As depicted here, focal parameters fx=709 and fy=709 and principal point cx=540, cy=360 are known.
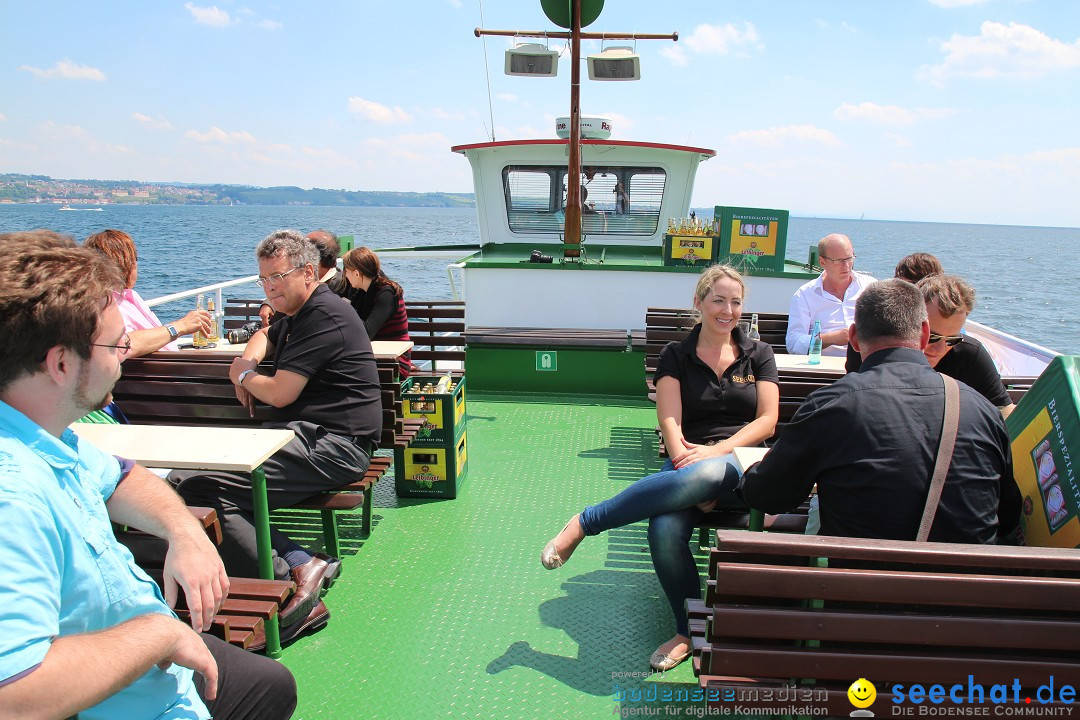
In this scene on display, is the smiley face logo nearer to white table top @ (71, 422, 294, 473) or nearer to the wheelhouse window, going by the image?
white table top @ (71, 422, 294, 473)

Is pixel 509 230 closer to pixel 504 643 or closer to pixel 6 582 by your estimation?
pixel 504 643

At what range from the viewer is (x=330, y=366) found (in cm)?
335

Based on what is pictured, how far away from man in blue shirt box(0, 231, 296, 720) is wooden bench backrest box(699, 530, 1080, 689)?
1305 mm

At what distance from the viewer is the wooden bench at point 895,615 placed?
1.73 m

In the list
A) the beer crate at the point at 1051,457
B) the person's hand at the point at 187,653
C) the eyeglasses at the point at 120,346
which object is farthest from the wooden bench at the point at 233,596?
the beer crate at the point at 1051,457

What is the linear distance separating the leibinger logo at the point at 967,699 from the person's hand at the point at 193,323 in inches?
148

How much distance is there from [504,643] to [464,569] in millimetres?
663

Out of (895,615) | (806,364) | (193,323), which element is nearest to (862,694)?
(895,615)

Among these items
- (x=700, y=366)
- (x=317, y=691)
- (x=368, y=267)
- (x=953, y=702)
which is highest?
(x=368, y=267)

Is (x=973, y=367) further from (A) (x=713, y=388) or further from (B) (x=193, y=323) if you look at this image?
(B) (x=193, y=323)

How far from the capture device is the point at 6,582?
3.84ft

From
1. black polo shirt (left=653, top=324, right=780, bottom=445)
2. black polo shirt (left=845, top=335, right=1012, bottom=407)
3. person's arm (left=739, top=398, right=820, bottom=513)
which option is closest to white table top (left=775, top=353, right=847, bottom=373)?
black polo shirt (left=653, top=324, right=780, bottom=445)

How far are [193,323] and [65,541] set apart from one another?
3.10 metres

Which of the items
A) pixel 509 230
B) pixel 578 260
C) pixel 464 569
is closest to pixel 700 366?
pixel 464 569
